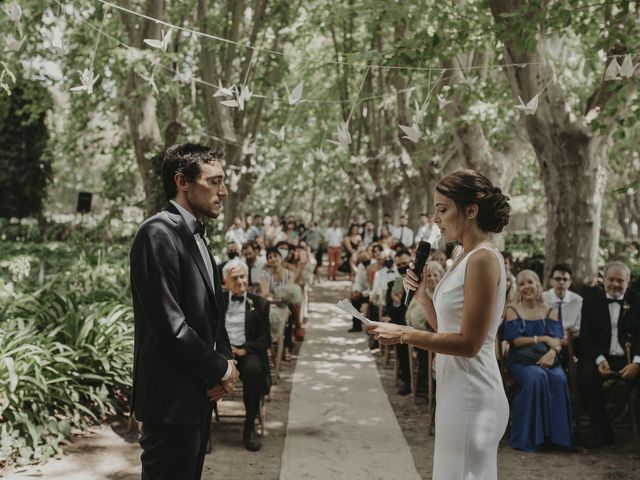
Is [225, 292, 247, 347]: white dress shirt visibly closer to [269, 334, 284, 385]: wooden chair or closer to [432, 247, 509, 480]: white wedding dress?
[269, 334, 284, 385]: wooden chair

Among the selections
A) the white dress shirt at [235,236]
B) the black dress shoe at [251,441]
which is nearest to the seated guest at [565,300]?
the black dress shoe at [251,441]

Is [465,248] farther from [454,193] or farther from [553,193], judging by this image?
[553,193]

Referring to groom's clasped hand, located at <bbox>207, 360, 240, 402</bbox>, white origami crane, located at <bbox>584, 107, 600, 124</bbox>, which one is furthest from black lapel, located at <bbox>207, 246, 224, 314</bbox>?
white origami crane, located at <bbox>584, 107, 600, 124</bbox>

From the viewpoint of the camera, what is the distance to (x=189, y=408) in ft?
9.96

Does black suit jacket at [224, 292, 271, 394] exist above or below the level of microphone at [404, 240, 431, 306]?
below

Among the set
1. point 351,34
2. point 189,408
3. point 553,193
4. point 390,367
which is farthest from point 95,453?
point 351,34

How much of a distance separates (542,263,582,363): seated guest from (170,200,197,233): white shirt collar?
18.3ft

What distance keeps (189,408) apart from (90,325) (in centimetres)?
439

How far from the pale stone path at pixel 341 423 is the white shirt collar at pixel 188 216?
3.19 meters

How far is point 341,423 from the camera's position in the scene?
7.38 meters

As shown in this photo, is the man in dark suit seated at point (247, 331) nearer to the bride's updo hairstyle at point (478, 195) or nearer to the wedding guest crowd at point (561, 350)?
the wedding guest crowd at point (561, 350)

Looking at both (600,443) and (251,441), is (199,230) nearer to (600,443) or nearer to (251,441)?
(251,441)

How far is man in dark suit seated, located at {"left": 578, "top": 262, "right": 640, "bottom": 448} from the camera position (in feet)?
22.9

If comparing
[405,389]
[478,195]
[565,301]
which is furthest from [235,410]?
[478,195]
